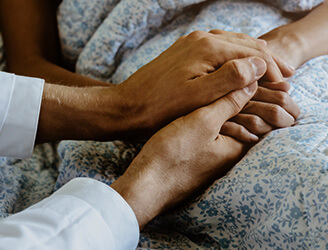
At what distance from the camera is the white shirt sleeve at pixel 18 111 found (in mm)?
855

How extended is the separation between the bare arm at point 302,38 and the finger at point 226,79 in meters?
0.29

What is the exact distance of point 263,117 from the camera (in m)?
0.82

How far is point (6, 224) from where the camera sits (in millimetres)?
593

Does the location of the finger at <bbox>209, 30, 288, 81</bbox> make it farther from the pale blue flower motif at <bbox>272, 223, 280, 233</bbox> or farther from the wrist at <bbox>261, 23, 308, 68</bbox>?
the pale blue flower motif at <bbox>272, 223, 280, 233</bbox>

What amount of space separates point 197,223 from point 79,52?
0.80 m

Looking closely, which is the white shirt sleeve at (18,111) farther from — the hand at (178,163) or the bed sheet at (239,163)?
the hand at (178,163)

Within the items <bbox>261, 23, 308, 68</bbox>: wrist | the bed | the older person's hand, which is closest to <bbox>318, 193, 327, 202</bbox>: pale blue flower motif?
the bed

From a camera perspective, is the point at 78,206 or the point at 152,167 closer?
the point at 78,206

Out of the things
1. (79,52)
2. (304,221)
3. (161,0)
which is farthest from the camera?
(79,52)

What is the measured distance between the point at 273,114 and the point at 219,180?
187mm

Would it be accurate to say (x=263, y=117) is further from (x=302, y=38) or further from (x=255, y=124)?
(x=302, y=38)

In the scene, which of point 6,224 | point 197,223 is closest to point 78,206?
point 6,224

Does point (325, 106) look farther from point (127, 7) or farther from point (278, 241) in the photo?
point (127, 7)

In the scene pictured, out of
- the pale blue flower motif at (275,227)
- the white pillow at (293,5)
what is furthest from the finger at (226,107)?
the white pillow at (293,5)
